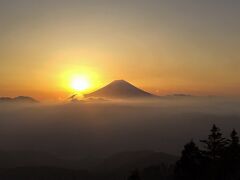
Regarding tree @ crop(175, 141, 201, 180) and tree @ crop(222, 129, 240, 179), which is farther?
tree @ crop(222, 129, 240, 179)

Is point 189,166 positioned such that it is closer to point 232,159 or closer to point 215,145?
point 215,145

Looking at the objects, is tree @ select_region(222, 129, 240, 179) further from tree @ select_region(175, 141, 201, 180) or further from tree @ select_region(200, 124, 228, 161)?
tree @ select_region(175, 141, 201, 180)

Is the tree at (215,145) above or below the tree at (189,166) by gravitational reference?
above

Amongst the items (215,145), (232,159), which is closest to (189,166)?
(215,145)

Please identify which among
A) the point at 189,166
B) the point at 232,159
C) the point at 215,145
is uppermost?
the point at 215,145

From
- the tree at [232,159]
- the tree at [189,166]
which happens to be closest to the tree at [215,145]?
the tree at [232,159]

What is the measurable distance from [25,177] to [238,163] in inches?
7087

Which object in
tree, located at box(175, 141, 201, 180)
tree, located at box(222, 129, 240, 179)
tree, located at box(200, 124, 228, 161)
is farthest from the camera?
tree, located at box(222, 129, 240, 179)

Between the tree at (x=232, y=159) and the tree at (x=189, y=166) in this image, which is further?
the tree at (x=232, y=159)

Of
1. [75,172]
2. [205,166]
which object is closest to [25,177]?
[75,172]

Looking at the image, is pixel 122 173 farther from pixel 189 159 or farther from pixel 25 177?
pixel 189 159

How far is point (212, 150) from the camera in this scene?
83.5ft

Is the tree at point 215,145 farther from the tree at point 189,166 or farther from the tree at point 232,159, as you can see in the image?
the tree at point 189,166

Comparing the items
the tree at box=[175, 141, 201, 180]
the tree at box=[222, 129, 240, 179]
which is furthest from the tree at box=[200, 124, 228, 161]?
the tree at box=[175, 141, 201, 180]
